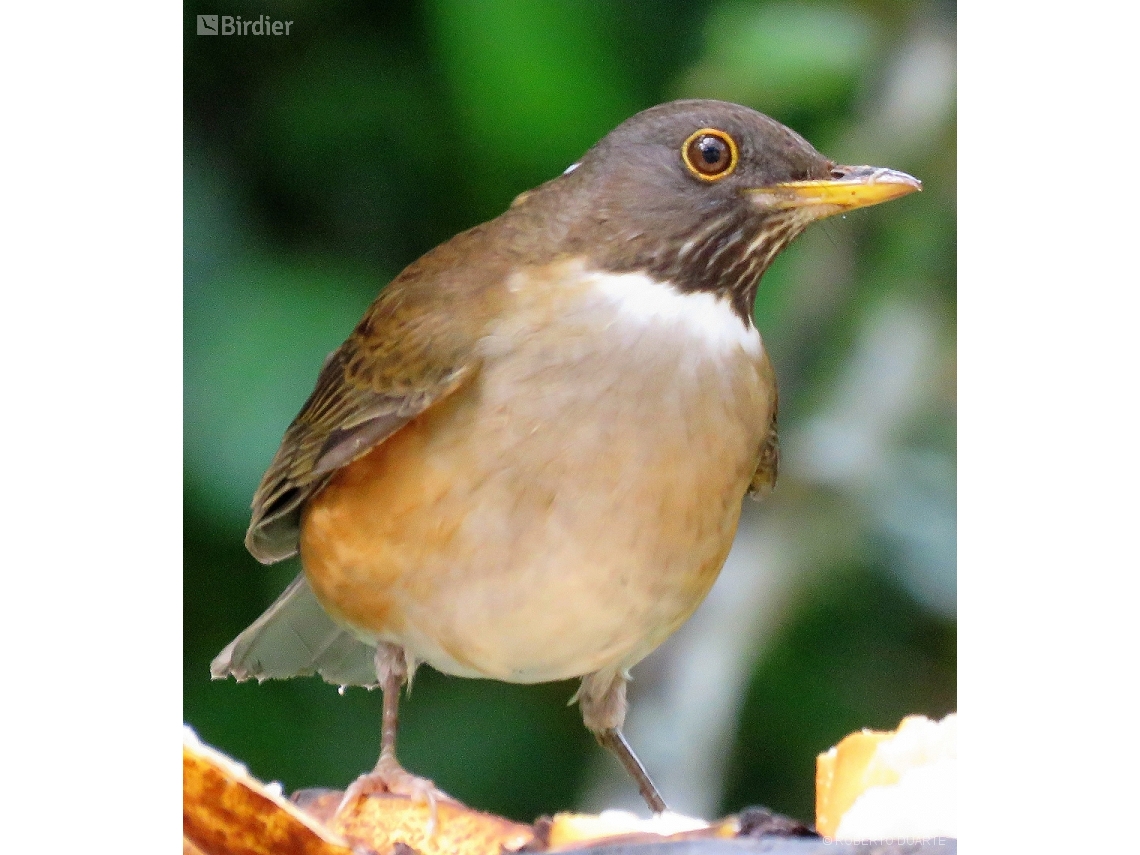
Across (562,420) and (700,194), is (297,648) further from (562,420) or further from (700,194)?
(700,194)

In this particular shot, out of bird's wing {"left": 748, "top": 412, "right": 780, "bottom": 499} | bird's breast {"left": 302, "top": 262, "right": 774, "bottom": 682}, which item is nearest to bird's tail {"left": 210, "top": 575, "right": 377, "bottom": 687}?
bird's breast {"left": 302, "top": 262, "right": 774, "bottom": 682}

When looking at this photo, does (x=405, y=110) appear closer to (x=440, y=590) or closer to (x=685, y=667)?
(x=440, y=590)

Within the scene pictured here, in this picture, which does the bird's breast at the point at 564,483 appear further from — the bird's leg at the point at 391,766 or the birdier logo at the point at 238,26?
the birdier logo at the point at 238,26

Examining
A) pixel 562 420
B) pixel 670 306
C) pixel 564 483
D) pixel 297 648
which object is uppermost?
pixel 670 306

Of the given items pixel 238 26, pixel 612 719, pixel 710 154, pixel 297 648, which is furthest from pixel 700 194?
pixel 297 648

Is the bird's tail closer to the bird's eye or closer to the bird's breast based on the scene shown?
the bird's breast

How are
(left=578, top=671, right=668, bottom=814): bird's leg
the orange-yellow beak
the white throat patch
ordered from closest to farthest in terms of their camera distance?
1. the orange-yellow beak
2. the white throat patch
3. (left=578, top=671, right=668, bottom=814): bird's leg
